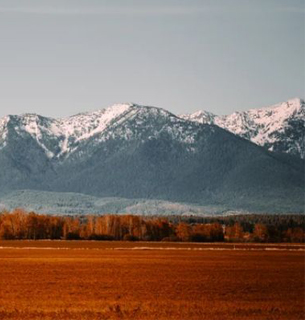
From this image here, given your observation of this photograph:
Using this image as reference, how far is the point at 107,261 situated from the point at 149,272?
19.2 meters

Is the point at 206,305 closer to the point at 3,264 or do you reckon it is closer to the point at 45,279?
the point at 45,279

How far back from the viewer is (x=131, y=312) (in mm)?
51062

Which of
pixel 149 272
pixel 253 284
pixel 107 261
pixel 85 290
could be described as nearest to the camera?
pixel 85 290

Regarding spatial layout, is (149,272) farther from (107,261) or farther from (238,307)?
(238,307)

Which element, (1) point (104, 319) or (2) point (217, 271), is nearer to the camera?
(1) point (104, 319)

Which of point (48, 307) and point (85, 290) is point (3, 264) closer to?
point (85, 290)

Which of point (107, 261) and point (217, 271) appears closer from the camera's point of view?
point (217, 271)

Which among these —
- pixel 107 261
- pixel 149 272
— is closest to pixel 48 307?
pixel 149 272

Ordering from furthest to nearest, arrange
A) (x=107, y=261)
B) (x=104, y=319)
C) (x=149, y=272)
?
(x=107, y=261), (x=149, y=272), (x=104, y=319)

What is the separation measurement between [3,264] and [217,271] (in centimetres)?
2288

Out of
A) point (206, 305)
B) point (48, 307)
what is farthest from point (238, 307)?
point (48, 307)

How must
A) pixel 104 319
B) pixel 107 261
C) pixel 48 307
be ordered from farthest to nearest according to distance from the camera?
pixel 107 261 → pixel 48 307 → pixel 104 319

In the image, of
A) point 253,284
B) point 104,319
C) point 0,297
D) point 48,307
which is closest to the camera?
point 104,319

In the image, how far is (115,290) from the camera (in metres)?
62.6
